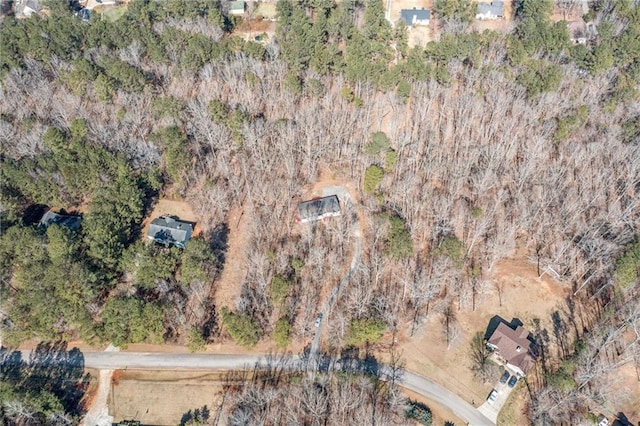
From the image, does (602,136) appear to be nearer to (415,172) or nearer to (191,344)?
(415,172)

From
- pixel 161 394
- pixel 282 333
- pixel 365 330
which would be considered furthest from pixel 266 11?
pixel 161 394

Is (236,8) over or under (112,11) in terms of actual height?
over

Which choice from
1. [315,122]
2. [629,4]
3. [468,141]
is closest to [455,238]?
[468,141]

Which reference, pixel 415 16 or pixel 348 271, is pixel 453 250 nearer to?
pixel 348 271

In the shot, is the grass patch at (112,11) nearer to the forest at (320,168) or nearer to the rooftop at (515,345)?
the forest at (320,168)

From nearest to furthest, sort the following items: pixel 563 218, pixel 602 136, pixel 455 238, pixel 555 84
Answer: pixel 455 238 < pixel 563 218 < pixel 602 136 < pixel 555 84
